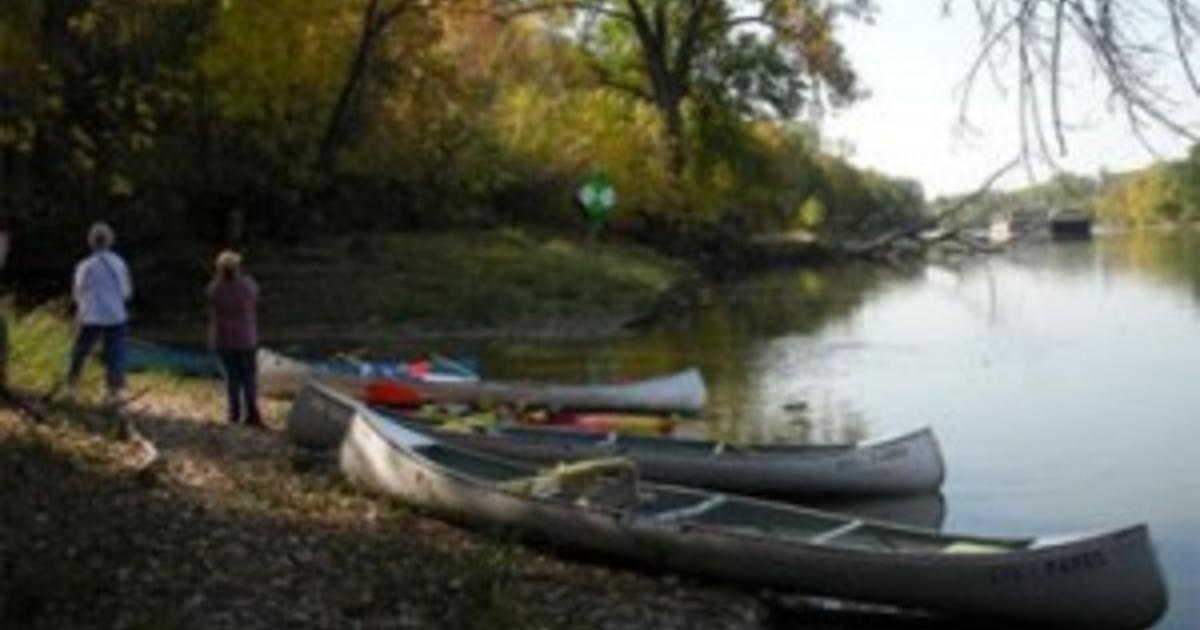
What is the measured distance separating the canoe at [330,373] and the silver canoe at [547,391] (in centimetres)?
1

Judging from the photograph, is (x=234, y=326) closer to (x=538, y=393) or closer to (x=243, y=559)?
(x=538, y=393)

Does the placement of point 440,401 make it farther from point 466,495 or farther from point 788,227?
point 788,227

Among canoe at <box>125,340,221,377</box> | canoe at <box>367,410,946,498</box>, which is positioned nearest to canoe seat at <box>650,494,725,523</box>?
canoe at <box>367,410,946,498</box>

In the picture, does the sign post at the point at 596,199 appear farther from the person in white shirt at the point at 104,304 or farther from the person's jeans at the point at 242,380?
the person in white shirt at the point at 104,304

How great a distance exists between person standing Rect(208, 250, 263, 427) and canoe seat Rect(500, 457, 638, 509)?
631 centimetres

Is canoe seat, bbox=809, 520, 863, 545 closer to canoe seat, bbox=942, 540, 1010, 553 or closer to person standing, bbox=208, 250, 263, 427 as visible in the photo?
canoe seat, bbox=942, 540, 1010, 553

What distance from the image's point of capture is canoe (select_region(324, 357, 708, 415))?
24688mm

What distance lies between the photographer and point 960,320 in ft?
148

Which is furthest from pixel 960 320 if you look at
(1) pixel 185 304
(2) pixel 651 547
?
(2) pixel 651 547

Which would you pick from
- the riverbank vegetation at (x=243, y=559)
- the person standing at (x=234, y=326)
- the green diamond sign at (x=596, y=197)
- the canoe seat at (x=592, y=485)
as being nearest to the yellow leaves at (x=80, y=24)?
the person standing at (x=234, y=326)

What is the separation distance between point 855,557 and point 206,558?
14.4ft

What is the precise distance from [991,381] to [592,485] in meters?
17.4

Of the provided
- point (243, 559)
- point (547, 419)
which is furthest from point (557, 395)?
point (243, 559)

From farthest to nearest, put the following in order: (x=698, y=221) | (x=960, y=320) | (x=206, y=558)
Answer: (x=698, y=221), (x=960, y=320), (x=206, y=558)
